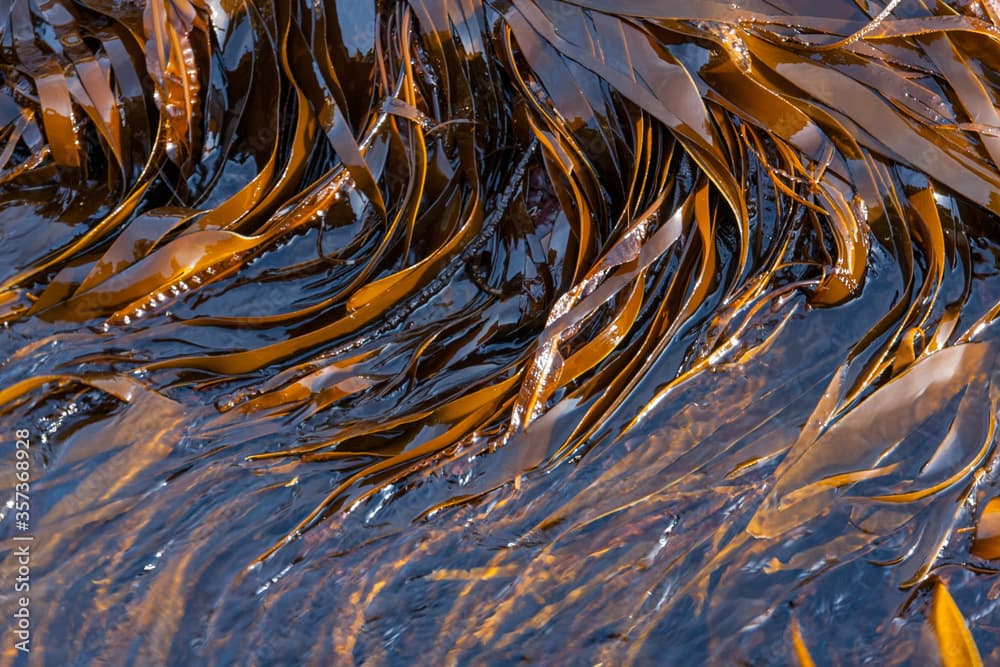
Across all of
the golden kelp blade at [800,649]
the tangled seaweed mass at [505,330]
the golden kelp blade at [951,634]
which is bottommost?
the golden kelp blade at [951,634]

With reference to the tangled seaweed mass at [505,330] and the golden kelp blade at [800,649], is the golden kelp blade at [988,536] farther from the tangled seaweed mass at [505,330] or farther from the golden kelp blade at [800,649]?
the golden kelp blade at [800,649]

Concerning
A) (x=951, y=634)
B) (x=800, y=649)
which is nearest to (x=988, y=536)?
(x=951, y=634)

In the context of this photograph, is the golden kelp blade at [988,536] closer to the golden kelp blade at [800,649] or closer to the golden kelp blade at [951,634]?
the golden kelp blade at [951,634]

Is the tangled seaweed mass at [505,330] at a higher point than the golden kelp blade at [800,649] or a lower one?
higher

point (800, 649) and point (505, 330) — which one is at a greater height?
point (505, 330)

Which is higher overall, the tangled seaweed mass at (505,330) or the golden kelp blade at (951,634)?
the tangled seaweed mass at (505,330)

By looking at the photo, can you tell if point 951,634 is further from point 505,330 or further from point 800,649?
point 505,330

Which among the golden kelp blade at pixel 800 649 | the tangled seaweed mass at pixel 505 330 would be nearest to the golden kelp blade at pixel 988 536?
the tangled seaweed mass at pixel 505 330
